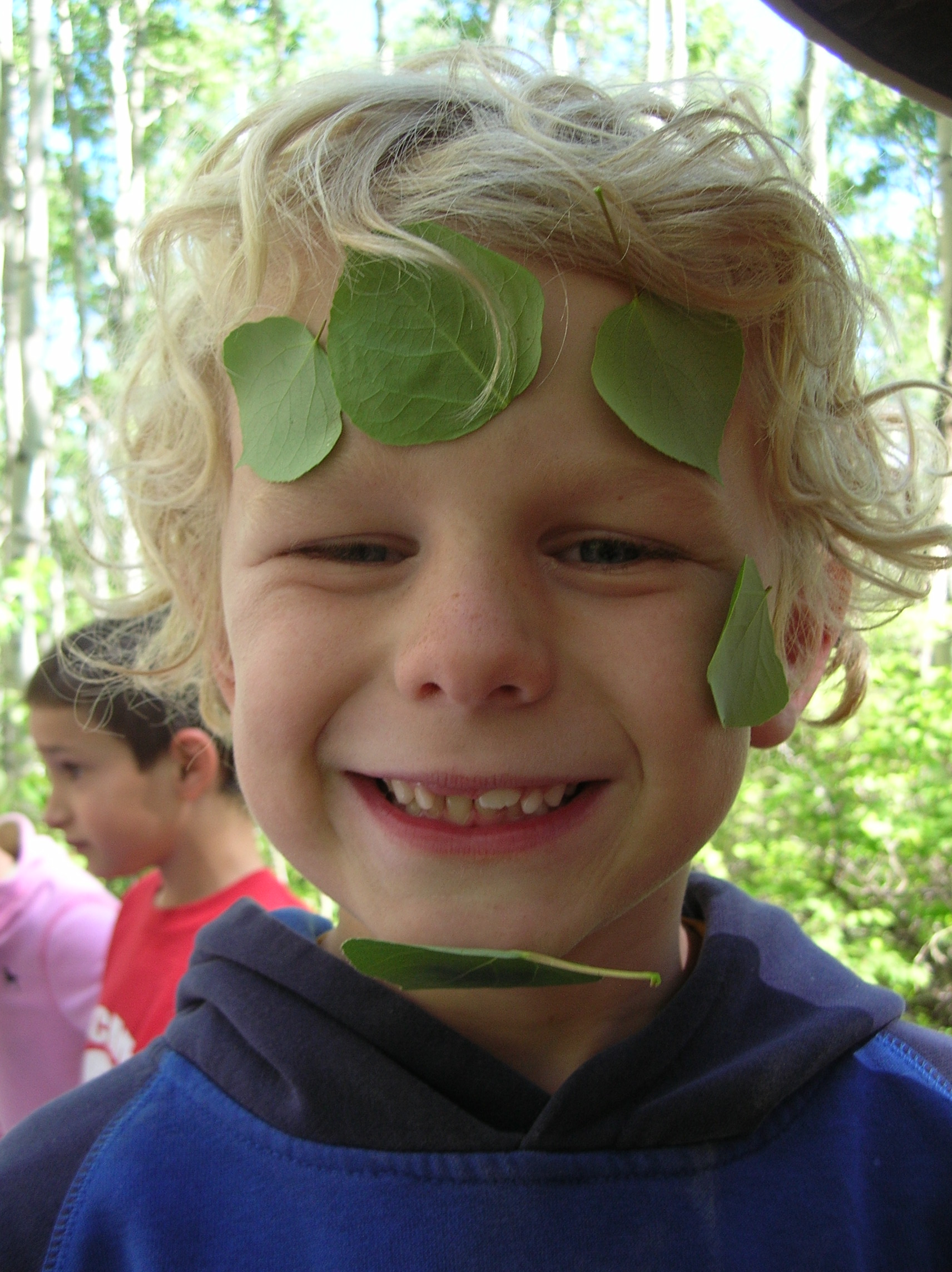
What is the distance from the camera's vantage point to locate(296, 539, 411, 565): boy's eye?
3.56ft

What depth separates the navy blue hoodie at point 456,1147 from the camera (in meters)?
1.06

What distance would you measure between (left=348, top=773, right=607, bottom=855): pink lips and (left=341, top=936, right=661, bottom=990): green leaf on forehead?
100 millimetres

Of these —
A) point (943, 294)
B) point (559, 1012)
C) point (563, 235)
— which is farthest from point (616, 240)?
point (943, 294)

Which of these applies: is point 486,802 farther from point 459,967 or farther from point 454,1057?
point 454,1057

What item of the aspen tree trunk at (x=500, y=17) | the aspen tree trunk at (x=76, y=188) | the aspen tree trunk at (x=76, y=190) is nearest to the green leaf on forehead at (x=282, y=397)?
the aspen tree trunk at (x=500, y=17)

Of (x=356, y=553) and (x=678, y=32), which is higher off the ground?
(x=678, y=32)

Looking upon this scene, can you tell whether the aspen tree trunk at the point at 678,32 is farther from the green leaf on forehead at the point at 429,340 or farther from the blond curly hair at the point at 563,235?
the green leaf on forehead at the point at 429,340

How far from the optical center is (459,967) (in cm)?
102

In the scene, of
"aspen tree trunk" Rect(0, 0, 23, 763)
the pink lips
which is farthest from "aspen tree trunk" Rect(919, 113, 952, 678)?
"aspen tree trunk" Rect(0, 0, 23, 763)

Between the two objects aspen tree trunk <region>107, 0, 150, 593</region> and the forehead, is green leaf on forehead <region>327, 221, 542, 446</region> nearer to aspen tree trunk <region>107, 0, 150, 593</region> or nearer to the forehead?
the forehead

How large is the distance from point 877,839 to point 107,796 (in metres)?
3.99

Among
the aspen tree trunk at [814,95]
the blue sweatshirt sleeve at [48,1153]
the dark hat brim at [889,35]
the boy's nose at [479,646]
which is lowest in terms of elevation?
the blue sweatshirt sleeve at [48,1153]

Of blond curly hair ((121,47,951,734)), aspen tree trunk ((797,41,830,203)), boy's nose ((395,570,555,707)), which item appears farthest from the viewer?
aspen tree trunk ((797,41,830,203))

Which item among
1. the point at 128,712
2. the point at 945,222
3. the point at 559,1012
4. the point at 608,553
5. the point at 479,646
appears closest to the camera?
the point at 479,646
